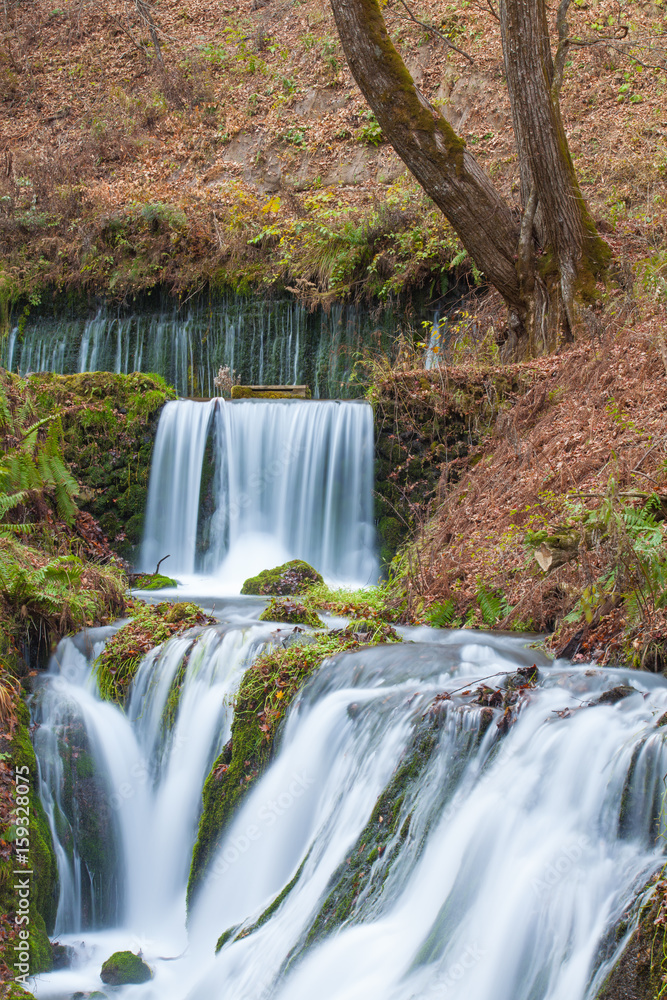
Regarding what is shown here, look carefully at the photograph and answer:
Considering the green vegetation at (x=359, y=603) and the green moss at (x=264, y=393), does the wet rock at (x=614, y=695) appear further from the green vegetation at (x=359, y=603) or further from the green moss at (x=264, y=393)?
the green moss at (x=264, y=393)

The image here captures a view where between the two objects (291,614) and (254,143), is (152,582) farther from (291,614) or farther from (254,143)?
(254,143)

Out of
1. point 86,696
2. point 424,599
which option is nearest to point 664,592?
point 424,599

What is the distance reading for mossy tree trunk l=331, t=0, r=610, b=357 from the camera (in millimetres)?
9320

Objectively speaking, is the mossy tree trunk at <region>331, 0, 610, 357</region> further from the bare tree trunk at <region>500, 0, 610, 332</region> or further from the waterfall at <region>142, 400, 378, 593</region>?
the waterfall at <region>142, 400, 378, 593</region>

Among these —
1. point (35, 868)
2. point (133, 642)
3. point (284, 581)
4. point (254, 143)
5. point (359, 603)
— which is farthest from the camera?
point (254, 143)

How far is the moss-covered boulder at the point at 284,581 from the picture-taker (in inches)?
352

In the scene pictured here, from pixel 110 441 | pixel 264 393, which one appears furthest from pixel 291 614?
pixel 264 393

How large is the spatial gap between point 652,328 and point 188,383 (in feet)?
31.6

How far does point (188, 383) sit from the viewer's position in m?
15.8

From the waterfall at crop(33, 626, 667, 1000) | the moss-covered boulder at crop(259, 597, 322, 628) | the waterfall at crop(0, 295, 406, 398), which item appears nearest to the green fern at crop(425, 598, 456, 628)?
A: the moss-covered boulder at crop(259, 597, 322, 628)

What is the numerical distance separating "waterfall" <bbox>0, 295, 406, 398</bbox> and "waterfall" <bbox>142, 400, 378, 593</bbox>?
11.5 feet

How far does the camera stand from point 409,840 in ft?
13.0

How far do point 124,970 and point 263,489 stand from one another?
7.10 metres

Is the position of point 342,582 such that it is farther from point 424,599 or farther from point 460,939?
point 460,939
